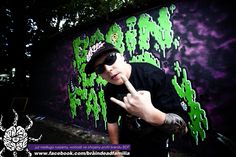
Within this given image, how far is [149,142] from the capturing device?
5.33ft

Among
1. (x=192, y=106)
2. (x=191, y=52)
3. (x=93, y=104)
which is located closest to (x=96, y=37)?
(x=93, y=104)

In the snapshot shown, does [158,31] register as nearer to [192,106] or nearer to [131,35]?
[131,35]

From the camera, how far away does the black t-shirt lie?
4.86 ft

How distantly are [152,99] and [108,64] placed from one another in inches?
19.1

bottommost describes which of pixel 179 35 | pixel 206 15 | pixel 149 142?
pixel 149 142

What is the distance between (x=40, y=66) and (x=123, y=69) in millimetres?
7834

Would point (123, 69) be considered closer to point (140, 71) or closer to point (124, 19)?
point (140, 71)

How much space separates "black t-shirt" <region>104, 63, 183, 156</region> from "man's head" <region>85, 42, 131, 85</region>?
4.7 inches

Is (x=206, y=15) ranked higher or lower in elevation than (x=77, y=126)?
higher

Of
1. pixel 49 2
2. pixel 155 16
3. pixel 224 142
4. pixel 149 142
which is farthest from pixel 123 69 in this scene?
pixel 49 2

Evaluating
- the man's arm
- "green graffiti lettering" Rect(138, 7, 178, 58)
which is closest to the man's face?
the man's arm

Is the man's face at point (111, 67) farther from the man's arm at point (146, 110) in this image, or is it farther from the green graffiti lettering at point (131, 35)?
the green graffiti lettering at point (131, 35)

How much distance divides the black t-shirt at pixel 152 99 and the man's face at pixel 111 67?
127 mm

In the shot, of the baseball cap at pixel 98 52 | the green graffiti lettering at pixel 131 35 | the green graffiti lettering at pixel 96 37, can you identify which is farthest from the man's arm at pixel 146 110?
the green graffiti lettering at pixel 96 37
